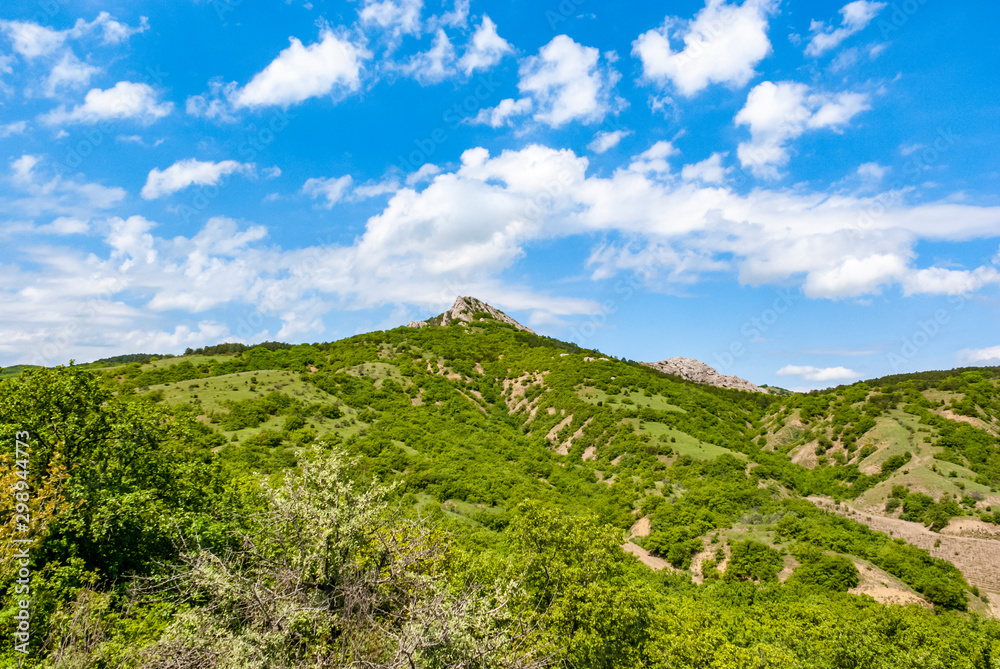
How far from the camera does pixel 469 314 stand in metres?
116

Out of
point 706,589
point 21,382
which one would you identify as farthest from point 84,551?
→ point 706,589

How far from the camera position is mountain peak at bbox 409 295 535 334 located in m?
114

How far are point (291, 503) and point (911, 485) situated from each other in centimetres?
5647

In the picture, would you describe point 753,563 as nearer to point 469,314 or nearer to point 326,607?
point 326,607

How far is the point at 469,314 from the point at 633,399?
57494 mm

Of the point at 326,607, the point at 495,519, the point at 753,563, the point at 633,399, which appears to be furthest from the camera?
the point at 633,399

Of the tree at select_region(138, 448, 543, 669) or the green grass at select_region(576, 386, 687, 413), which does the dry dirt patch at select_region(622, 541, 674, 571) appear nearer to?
the tree at select_region(138, 448, 543, 669)

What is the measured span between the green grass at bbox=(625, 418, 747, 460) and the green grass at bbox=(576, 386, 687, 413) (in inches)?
227

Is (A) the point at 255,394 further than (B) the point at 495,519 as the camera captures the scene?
Yes

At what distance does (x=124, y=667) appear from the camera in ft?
31.1

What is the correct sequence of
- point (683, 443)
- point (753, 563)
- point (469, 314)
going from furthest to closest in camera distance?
point (469, 314) → point (683, 443) → point (753, 563)

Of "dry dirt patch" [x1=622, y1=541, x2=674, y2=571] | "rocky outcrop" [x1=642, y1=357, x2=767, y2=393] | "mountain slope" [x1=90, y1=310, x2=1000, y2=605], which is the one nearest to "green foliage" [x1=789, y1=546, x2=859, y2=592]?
"mountain slope" [x1=90, y1=310, x2=1000, y2=605]

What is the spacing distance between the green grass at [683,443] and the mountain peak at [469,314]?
6108cm

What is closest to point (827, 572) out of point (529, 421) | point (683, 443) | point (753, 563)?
point (753, 563)
